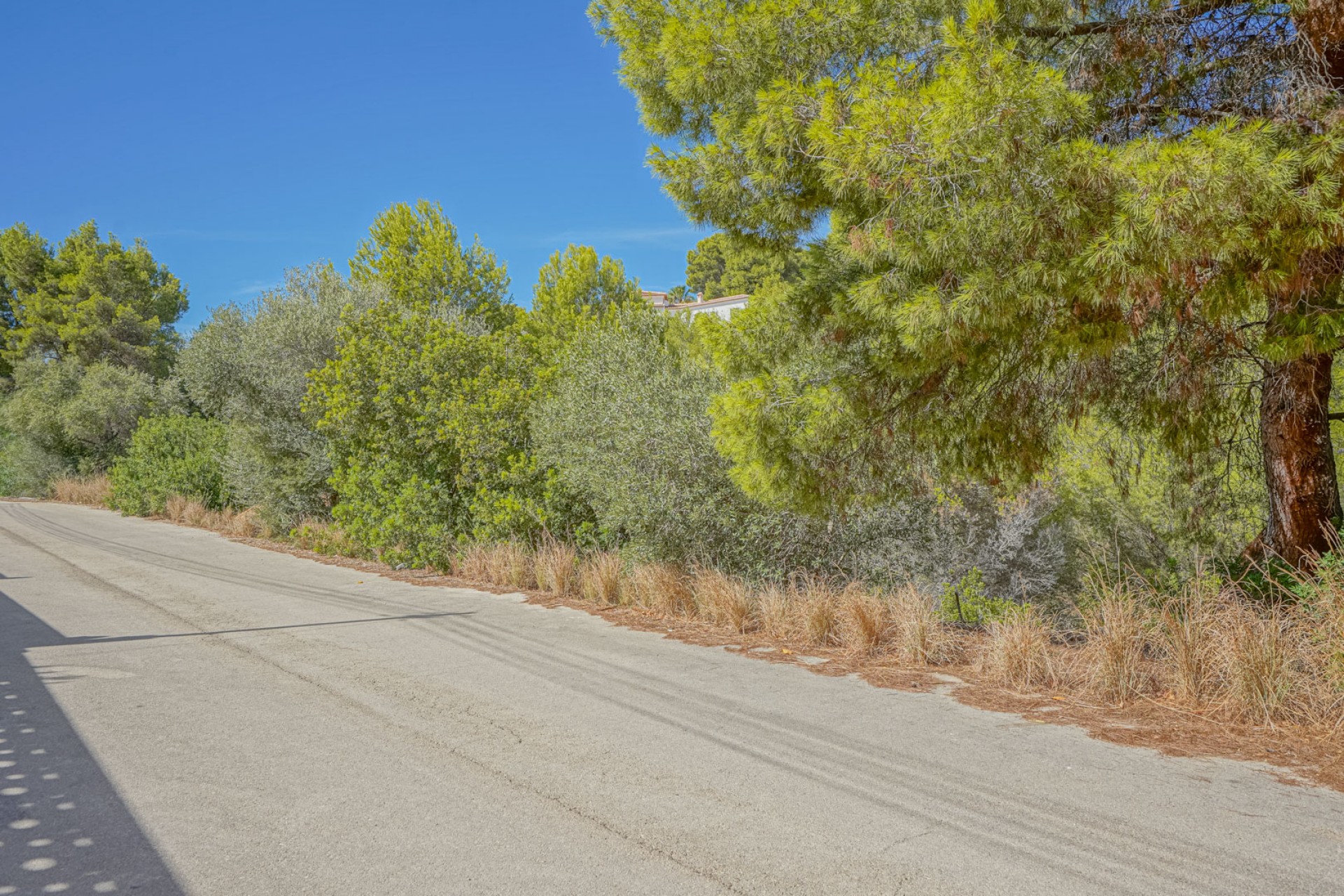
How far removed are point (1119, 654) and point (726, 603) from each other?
3.46 metres

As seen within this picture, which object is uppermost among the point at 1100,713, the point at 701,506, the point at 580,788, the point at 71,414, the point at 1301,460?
the point at 71,414

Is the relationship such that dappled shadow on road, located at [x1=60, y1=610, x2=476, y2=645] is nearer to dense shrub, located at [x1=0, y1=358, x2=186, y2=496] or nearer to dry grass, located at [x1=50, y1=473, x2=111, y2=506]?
dry grass, located at [x1=50, y1=473, x2=111, y2=506]

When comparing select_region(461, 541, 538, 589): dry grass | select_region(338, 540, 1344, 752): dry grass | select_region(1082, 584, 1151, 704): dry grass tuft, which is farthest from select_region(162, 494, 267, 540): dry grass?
select_region(1082, 584, 1151, 704): dry grass tuft

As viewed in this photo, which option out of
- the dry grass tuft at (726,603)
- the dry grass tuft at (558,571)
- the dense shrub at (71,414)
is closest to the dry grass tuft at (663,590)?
the dry grass tuft at (726,603)

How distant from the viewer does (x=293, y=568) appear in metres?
13.2

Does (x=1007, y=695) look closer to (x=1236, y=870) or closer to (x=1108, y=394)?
(x=1236, y=870)

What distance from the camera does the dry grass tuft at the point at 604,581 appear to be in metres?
9.55

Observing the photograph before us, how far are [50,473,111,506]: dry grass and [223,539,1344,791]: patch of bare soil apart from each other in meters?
27.6

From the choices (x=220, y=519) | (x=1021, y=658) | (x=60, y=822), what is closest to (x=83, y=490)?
(x=220, y=519)

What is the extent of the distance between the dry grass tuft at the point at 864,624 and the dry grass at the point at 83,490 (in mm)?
27849

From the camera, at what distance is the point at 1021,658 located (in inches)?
233

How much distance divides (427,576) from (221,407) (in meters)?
11.1

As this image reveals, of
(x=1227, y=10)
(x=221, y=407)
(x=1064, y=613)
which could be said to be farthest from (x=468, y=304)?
(x=1227, y=10)

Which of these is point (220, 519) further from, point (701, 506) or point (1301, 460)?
point (1301, 460)
